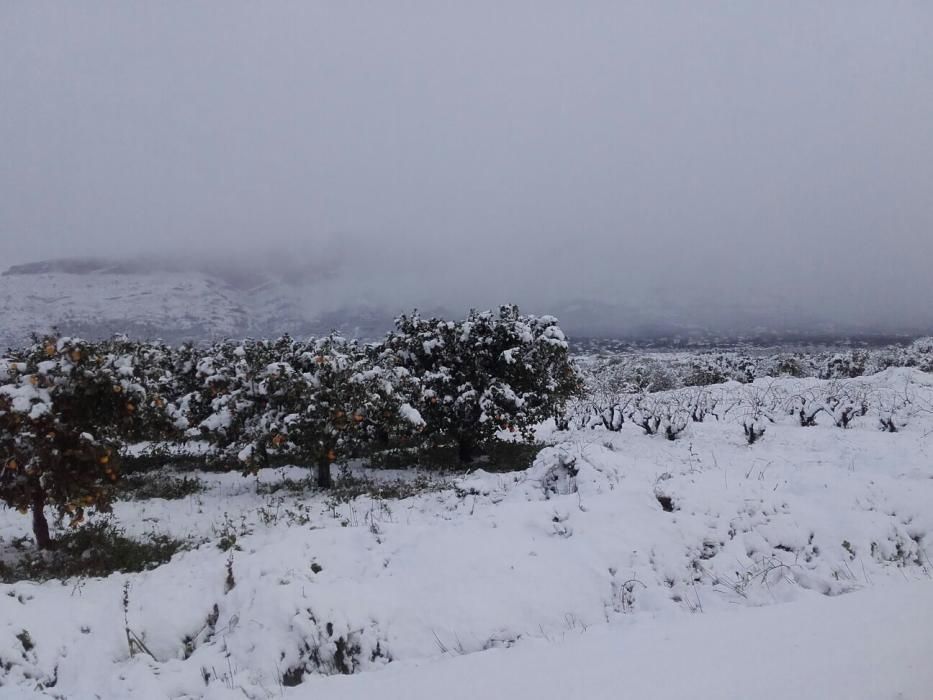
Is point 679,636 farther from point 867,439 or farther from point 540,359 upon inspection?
point 867,439

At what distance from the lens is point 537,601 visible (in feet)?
17.5

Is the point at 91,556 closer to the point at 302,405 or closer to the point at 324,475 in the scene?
the point at 302,405

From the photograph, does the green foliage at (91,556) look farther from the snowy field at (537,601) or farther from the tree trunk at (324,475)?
the tree trunk at (324,475)

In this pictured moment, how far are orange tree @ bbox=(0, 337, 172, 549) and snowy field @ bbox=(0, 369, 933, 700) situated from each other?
1415 millimetres

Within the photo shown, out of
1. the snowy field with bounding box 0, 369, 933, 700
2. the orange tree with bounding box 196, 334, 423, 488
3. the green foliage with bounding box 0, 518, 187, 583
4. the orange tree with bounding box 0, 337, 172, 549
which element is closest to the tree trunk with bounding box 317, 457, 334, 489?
the orange tree with bounding box 196, 334, 423, 488

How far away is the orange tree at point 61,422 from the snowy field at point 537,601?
141cm

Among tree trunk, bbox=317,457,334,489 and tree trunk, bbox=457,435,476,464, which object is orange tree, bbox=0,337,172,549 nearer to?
tree trunk, bbox=317,457,334,489

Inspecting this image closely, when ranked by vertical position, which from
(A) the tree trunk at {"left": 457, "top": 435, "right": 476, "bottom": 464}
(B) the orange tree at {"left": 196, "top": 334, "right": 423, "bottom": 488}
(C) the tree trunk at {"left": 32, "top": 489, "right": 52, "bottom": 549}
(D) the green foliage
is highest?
(B) the orange tree at {"left": 196, "top": 334, "right": 423, "bottom": 488}

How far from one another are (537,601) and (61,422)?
23.0ft

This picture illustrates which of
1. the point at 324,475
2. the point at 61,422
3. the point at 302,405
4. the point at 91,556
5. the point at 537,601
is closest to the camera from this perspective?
the point at 537,601

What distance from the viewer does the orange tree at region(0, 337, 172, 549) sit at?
6.71 m

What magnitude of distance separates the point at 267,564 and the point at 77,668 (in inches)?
73.2

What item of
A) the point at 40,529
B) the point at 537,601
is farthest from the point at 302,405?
the point at 537,601

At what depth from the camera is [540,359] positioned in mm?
13516
